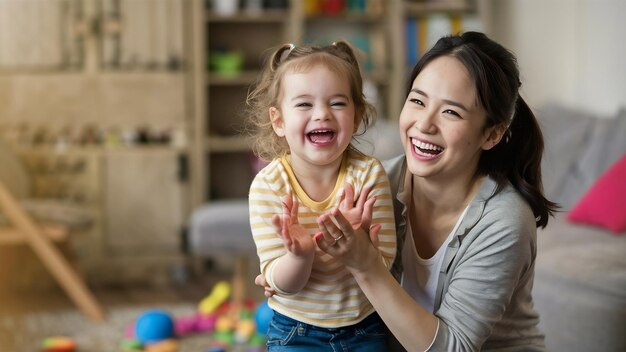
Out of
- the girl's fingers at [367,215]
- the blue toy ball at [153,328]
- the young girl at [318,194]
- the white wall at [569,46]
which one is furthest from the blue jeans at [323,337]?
the white wall at [569,46]

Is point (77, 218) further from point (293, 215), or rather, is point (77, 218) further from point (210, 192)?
point (293, 215)

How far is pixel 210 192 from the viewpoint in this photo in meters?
5.09

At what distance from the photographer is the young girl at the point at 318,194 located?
1.46m

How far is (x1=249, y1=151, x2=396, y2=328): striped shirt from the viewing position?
1459 mm

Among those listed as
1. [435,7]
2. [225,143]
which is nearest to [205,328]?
[225,143]

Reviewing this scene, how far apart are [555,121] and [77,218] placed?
2.33 meters

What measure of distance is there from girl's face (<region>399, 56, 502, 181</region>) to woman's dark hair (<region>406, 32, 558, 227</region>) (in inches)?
0.8

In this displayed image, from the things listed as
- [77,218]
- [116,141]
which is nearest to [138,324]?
[77,218]

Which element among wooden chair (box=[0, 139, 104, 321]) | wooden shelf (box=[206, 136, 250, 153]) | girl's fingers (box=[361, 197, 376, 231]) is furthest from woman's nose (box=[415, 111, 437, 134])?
wooden shelf (box=[206, 136, 250, 153])

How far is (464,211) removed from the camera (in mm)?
1604

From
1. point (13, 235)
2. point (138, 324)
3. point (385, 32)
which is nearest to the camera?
point (138, 324)

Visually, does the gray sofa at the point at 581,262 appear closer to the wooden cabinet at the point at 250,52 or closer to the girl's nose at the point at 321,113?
the girl's nose at the point at 321,113

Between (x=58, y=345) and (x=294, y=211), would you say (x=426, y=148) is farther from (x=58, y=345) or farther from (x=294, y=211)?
(x=58, y=345)

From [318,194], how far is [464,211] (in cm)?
31
